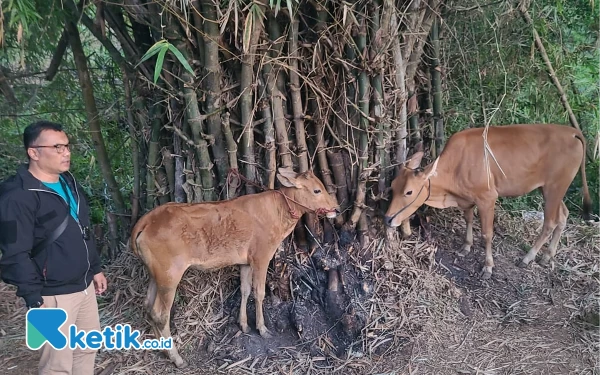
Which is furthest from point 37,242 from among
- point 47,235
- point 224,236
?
point 224,236

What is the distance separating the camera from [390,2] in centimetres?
366

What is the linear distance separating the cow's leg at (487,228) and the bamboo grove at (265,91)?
87 centimetres

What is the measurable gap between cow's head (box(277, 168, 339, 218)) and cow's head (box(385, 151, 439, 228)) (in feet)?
1.92

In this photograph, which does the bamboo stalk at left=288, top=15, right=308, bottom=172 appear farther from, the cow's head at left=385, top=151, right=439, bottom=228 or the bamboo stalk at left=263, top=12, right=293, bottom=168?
the cow's head at left=385, top=151, right=439, bottom=228

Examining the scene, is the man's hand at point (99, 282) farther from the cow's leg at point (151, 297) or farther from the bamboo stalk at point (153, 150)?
the bamboo stalk at point (153, 150)

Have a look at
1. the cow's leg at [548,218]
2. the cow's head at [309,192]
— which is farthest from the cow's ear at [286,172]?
the cow's leg at [548,218]

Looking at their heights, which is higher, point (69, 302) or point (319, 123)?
point (319, 123)

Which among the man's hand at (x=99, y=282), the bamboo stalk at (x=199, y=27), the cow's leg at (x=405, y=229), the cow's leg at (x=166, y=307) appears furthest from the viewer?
the cow's leg at (x=405, y=229)

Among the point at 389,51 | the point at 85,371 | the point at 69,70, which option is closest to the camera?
the point at 85,371

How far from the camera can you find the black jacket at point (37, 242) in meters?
2.54

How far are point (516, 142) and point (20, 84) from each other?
460cm

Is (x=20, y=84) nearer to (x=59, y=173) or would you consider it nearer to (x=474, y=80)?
(x=59, y=173)

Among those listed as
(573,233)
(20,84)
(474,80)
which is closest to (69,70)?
(20,84)

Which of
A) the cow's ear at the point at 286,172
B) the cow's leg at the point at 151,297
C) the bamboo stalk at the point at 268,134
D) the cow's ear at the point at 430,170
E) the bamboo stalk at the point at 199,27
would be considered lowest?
the cow's leg at the point at 151,297
